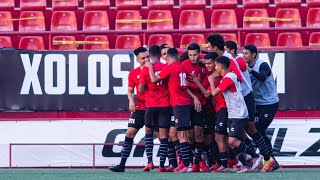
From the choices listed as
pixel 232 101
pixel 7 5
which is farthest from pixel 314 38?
pixel 7 5

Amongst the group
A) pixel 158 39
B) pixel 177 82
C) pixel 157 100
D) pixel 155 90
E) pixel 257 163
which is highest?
pixel 158 39

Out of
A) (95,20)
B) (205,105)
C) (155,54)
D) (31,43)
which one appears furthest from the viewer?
(95,20)

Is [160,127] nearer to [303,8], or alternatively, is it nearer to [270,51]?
[270,51]

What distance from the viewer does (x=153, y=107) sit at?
45.5 feet

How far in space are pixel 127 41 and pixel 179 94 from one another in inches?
146

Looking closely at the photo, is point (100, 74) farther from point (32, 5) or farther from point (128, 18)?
point (32, 5)

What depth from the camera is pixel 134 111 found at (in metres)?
14.0

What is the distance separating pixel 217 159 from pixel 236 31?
2.94 m

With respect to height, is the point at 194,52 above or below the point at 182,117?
above

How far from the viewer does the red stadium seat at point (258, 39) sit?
55.8ft

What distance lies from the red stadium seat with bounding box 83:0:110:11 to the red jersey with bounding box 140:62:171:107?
535 cm

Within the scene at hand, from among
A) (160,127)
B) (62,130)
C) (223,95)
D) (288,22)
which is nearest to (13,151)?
(62,130)

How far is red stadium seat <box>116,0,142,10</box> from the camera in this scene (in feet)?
61.9

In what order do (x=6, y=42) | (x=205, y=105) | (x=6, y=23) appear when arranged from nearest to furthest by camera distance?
1. (x=205, y=105)
2. (x=6, y=42)
3. (x=6, y=23)
